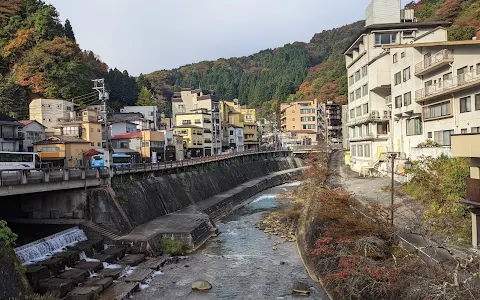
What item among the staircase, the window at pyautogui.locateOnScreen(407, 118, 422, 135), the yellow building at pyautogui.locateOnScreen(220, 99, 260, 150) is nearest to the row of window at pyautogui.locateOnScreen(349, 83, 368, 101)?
the window at pyautogui.locateOnScreen(407, 118, 422, 135)

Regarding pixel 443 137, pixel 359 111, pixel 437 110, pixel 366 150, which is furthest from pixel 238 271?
pixel 359 111

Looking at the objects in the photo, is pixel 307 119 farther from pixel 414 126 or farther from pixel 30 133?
pixel 30 133

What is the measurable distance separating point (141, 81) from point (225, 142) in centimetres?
3143

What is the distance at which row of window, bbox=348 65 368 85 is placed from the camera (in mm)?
49731

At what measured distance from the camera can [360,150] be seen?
53375mm

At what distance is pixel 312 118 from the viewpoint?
101750 mm

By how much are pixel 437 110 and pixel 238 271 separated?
78.8 ft

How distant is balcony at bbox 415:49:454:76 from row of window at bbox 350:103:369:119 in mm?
14011

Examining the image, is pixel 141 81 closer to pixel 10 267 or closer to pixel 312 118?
pixel 312 118

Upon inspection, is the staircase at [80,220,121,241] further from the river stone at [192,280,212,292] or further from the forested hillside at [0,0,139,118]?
the forested hillside at [0,0,139,118]

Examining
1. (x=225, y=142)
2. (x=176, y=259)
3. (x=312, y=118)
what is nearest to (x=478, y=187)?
(x=176, y=259)

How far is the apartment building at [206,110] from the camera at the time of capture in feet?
250

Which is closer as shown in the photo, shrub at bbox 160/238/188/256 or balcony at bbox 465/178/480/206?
balcony at bbox 465/178/480/206

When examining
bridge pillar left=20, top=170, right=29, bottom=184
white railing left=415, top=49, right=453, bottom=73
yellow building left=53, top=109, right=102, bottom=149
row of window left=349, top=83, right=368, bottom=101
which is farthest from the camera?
row of window left=349, top=83, right=368, bottom=101
